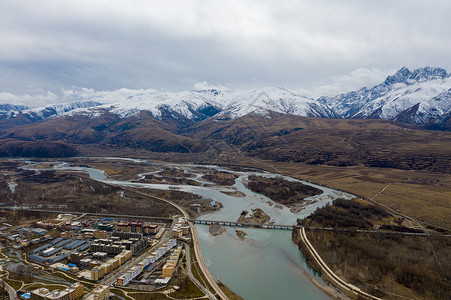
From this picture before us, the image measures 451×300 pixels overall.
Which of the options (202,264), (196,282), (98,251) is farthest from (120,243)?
(196,282)

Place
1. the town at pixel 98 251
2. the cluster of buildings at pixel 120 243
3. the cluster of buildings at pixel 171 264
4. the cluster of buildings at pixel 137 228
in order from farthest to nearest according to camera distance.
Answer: the cluster of buildings at pixel 137 228, the cluster of buildings at pixel 120 243, the cluster of buildings at pixel 171 264, the town at pixel 98 251

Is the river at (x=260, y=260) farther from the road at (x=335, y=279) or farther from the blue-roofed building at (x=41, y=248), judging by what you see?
the blue-roofed building at (x=41, y=248)

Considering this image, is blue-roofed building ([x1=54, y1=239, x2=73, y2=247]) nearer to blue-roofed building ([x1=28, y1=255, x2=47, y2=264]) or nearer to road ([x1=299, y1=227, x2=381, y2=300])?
blue-roofed building ([x1=28, y1=255, x2=47, y2=264])

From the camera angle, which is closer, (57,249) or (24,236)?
(57,249)

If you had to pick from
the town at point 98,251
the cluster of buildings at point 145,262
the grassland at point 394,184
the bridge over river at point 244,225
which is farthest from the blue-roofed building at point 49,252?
the grassland at point 394,184

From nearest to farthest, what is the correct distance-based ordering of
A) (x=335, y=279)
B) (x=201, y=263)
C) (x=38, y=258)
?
(x=335, y=279)
(x=38, y=258)
(x=201, y=263)

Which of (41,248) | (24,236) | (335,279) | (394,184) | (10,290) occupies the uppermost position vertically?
(394,184)

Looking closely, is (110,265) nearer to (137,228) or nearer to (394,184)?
(137,228)

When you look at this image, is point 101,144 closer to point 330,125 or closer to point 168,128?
point 168,128
